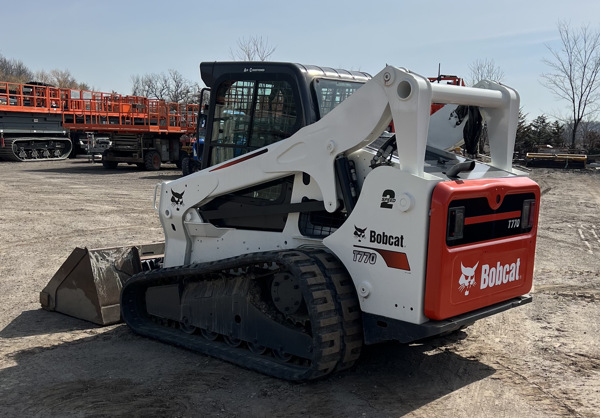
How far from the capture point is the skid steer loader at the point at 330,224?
4.31 metres

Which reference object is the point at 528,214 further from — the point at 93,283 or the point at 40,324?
the point at 40,324

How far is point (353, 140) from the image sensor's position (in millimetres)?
4641

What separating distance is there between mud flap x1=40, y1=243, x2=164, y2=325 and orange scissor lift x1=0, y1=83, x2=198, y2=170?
58.0ft

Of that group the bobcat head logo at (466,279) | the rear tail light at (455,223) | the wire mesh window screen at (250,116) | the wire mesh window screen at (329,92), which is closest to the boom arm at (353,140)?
the wire mesh window screen at (250,116)

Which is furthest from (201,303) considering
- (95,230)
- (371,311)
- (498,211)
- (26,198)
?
(26,198)

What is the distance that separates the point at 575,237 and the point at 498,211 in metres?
7.48

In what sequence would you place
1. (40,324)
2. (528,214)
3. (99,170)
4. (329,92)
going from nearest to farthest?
(528,214)
(329,92)
(40,324)
(99,170)

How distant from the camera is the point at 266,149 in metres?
5.26

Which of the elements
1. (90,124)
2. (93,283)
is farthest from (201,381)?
(90,124)

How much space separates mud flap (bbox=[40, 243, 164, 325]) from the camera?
6.32 meters

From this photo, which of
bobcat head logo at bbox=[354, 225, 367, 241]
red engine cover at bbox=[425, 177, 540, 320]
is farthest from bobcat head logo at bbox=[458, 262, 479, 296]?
bobcat head logo at bbox=[354, 225, 367, 241]

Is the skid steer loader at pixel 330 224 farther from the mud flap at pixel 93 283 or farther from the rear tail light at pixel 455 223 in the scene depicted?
the mud flap at pixel 93 283

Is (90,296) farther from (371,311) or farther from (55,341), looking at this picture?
(371,311)

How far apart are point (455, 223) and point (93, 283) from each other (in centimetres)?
369
